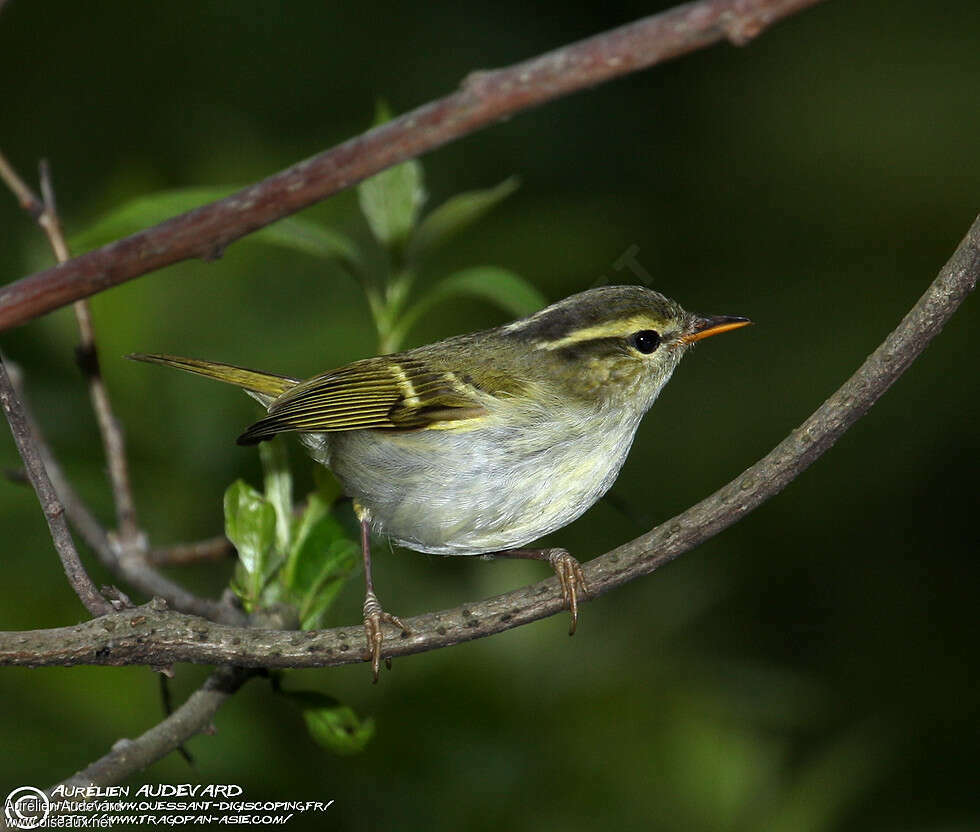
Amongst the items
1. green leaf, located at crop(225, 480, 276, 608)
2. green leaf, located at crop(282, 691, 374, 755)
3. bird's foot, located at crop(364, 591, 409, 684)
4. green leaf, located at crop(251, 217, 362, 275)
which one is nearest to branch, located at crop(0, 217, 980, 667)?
bird's foot, located at crop(364, 591, 409, 684)

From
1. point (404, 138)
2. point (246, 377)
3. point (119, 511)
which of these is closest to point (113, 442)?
point (119, 511)

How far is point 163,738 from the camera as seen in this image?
263 centimetres

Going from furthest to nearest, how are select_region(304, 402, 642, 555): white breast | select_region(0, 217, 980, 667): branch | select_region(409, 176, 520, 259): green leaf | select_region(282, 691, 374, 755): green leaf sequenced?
select_region(409, 176, 520, 259): green leaf < select_region(304, 402, 642, 555): white breast < select_region(282, 691, 374, 755): green leaf < select_region(0, 217, 980, 667): branch

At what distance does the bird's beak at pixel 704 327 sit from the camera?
11.5 ft

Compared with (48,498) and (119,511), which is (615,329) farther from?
(48,498)

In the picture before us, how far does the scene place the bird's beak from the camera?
11.5 ft

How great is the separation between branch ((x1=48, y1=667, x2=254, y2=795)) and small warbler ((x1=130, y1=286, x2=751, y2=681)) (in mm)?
406

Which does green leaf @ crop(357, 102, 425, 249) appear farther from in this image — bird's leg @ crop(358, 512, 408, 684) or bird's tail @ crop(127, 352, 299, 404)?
bird's leg @ crop(358, 512, 408, 684)

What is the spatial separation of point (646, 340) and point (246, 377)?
1.32 m

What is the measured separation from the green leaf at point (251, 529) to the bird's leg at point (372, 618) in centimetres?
31

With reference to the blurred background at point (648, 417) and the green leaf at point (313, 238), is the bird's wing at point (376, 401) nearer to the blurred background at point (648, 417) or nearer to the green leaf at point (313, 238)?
the green leaf at point (313, 238)

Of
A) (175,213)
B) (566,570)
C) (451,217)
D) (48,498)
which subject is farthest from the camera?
(451,217)

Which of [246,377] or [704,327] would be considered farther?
[246,377]

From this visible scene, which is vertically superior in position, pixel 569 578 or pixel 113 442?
pixel 113 442
